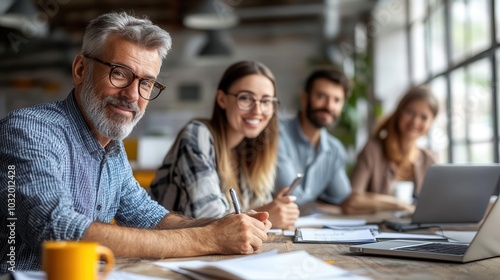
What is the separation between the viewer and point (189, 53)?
1127 centimetres

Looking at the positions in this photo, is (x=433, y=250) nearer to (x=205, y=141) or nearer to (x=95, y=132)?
(x=95, y=132)

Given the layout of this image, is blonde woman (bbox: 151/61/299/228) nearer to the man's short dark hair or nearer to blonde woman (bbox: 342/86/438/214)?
the man's short dark hair

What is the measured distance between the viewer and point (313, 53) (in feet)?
37.0

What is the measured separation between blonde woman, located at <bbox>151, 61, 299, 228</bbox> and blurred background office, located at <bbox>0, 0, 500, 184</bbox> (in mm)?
336

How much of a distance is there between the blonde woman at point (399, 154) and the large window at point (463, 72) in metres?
0.80

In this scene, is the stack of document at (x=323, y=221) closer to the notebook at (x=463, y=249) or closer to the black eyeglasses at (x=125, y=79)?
the notebook at (x=463, y=249)

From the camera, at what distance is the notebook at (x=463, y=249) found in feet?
4.51

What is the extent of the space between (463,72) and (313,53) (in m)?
6.40

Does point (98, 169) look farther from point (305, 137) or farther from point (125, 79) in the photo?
point (305, 137)

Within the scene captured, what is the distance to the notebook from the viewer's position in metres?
1.38

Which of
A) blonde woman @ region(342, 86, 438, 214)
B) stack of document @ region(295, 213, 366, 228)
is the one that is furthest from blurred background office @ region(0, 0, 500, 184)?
stack of document @ region(295, 213, 366, 228)

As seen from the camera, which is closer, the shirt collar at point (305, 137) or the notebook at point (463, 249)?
the notebook at point (463, 249)

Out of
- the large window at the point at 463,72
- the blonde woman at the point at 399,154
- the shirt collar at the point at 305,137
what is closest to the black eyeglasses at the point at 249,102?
the shirt collar at the point at 305,137
